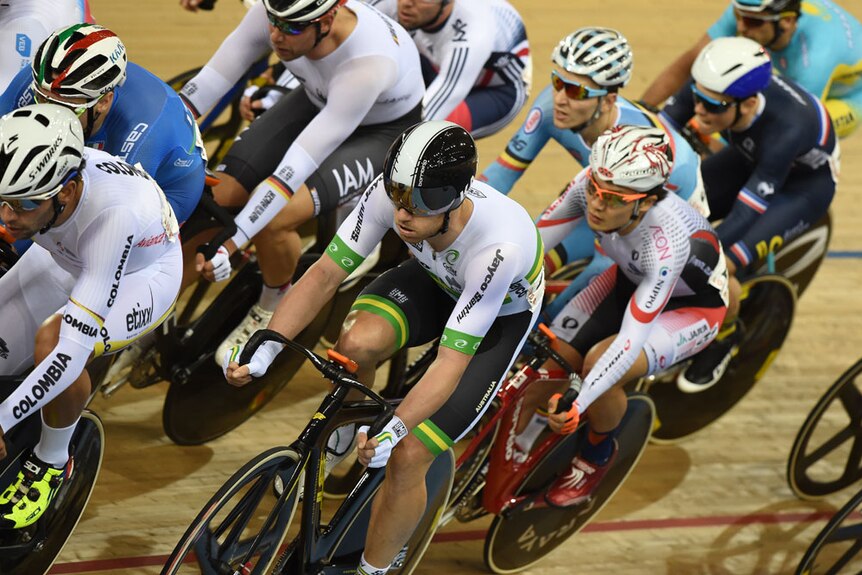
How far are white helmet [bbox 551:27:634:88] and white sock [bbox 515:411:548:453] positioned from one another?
125cm

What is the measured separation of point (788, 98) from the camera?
195 inches

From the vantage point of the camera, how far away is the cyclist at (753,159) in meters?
4.74

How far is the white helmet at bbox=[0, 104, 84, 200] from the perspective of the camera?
9.62 ft

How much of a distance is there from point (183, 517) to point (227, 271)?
2.91 feet

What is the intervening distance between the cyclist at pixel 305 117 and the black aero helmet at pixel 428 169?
953mm

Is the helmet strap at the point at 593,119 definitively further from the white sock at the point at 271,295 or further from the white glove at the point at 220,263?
the white glove at the point at 220,263

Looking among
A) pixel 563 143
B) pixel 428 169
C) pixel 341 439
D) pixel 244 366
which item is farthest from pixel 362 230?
pixel 563 143

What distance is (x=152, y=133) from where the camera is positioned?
148 inches

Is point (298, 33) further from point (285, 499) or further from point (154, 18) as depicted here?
point (154, 18)

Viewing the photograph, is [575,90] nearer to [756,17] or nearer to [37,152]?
[756,17]

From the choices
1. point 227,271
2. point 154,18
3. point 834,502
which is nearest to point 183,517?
point 227,271

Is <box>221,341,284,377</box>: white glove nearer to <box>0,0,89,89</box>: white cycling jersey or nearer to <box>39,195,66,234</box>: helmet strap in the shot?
<box>39,195,66,234</box>: helmet strap

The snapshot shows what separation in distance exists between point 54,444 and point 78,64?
1.05m

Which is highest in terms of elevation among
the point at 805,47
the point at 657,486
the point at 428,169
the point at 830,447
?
the point at 428,169
